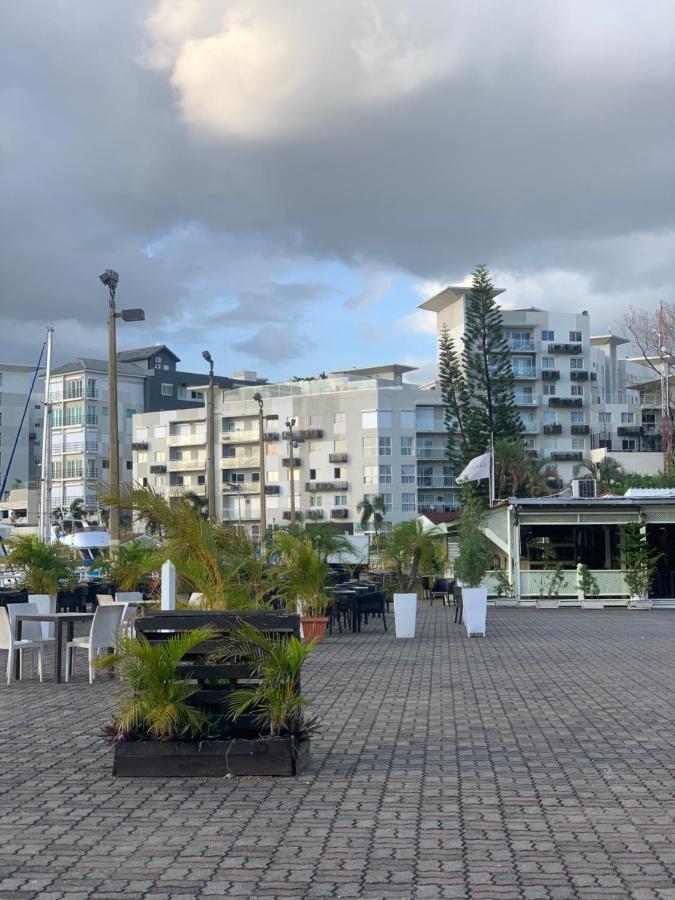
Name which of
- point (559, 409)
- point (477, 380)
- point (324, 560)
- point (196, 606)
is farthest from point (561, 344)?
point (196, 606)

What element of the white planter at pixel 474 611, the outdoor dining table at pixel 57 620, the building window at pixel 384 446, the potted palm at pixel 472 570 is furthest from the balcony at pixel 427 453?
the outdoor dining table at pixel 57 620

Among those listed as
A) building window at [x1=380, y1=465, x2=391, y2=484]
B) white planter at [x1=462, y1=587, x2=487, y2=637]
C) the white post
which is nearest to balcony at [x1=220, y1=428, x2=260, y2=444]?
building window at [x1=380, y1=465, x2=391, y2=484]

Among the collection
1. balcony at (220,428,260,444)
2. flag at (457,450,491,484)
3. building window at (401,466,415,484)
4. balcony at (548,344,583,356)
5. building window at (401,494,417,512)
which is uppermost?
balcony at (548,344,583,356)

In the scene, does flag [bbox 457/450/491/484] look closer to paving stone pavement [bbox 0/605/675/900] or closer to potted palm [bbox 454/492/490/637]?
potted palm [bbox 454/492/490/637]

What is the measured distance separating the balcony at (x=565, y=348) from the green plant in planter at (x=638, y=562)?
65.5m

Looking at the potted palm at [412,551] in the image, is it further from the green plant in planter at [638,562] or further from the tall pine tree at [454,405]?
the tall pine tree at [454,405]

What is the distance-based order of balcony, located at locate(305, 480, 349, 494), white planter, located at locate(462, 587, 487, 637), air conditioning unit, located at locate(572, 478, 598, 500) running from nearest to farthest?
white planter, located at locate(462, 587, 487, 637) < air conditioning unit, located at locate(572, 478, 598, 500) < balcony, located at locate(305, 480, 349, 494)

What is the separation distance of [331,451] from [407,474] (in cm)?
658

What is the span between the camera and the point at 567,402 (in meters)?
93.1

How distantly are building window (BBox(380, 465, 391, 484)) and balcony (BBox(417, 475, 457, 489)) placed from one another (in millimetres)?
2532

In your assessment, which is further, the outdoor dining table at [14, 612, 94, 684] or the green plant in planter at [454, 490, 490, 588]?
the green plant in planter at [454, 490, 490, 588]

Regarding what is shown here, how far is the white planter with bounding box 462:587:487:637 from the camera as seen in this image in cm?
1931

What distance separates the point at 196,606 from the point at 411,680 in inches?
117

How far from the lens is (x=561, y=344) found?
307ft
